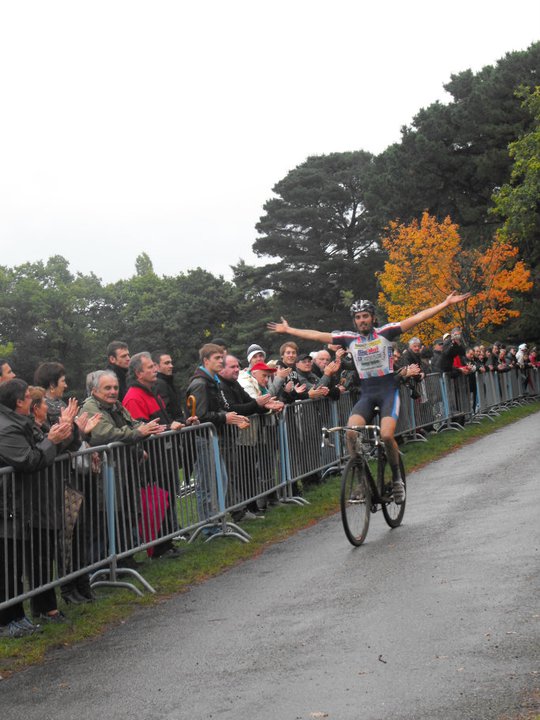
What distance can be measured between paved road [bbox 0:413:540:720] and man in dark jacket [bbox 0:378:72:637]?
0.70 meters

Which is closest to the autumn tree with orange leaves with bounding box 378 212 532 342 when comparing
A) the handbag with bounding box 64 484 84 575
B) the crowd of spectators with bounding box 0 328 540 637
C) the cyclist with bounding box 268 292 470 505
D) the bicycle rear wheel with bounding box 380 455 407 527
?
the crowd of spectators with bounding box 0 328 540 637

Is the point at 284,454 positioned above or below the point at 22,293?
below

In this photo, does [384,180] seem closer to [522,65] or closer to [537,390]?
[522,65]

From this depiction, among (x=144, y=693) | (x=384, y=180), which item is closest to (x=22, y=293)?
(x=384, y=180)

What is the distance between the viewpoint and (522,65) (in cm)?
5675

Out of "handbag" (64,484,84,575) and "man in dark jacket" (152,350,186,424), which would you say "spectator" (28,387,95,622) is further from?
"man in dark jacket" (152,350,186,424)

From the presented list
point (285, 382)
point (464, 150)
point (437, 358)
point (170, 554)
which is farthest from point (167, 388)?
→ point (464, 150)

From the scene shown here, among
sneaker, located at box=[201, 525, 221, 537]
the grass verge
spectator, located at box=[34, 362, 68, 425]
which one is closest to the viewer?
the grass verge

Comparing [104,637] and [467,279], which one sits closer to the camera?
[104,637]

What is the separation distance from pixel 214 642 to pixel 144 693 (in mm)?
1027

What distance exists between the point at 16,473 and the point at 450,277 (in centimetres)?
4599

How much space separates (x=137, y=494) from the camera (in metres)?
9.10

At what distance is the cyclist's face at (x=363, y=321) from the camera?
33.4ft

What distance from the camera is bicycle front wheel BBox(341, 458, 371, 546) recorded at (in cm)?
936
